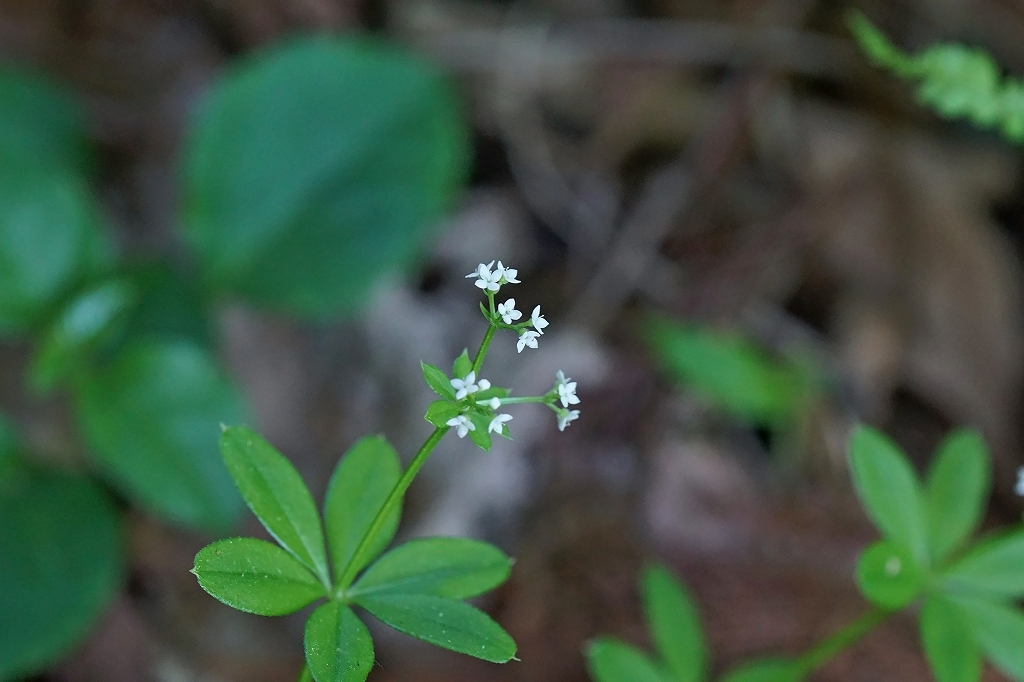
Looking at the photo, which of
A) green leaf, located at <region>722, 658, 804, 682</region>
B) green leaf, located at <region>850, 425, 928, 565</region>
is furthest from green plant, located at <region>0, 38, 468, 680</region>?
green leaf, located at <region>850, 425, 928, 565</region>

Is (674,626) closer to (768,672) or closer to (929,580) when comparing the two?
(768,672)

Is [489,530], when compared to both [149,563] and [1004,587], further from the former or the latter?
[1004,587]

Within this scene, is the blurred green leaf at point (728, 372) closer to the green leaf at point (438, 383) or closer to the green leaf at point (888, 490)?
the green leaf at point (888, 490)

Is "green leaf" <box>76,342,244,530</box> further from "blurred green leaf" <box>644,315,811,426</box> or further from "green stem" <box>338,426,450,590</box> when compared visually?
"blurred green leaf" <box>644,315,811,426</box>

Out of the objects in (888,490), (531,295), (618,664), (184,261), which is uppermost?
(531,295)

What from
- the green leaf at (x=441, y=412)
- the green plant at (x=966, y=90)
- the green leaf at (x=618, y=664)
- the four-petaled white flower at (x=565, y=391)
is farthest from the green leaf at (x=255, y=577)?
the green plant at (x=966, y=90)

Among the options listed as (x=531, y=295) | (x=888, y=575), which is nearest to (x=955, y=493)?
(x=888, y=575)
